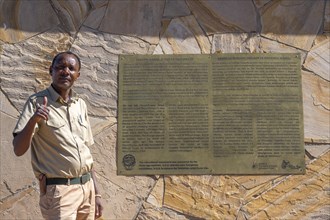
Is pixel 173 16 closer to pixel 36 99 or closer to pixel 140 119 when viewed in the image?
pixel 140 119

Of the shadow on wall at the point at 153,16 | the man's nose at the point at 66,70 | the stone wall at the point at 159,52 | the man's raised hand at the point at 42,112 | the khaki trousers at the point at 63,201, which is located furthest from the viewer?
the shadow on wall at the point at 153,16

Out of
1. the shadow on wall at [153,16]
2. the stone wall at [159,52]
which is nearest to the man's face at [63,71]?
the stone wall at [159,52]

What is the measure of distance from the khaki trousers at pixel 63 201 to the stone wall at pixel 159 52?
59.3 inches

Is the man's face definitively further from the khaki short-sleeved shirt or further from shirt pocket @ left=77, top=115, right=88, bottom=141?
shirt pocket @ left=77, top=115, right=88, bottom=141

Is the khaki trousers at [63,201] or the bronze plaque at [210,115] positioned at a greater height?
the bronze plaque at [210,115]

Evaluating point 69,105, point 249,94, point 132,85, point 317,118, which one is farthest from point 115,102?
point 317,118

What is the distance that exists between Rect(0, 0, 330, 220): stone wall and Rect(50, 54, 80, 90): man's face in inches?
60.3

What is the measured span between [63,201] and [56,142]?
0.34m

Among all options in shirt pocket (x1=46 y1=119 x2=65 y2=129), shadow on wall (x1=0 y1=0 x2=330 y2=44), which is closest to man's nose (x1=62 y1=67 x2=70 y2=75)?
shirt pocket (x1=46 y1=119 x2=65 y2=129)

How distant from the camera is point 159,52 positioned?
4.71 meters

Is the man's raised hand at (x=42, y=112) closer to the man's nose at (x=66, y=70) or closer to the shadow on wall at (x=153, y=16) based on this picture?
the man's nose at (x=66, y=70)

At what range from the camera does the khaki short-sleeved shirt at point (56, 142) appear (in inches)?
117

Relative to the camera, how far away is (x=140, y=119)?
181 inches

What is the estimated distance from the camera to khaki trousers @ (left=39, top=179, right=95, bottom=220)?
292 cm
